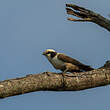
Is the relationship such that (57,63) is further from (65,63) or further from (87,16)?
(87,16)

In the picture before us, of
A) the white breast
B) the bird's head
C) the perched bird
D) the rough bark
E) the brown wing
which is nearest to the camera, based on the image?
the rough bark

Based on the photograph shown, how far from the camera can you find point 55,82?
271 inches

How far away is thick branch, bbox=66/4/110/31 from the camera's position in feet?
25.8

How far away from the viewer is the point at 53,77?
6957mm

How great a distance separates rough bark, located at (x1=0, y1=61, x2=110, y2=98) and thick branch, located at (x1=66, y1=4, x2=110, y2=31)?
3.23ft

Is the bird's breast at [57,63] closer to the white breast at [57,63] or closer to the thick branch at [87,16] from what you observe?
the white breast at [57,63]

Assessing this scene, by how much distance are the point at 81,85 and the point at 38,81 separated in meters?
1.02

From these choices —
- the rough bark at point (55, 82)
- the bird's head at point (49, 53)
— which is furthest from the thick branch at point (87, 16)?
the bird's head at point (49, 53)

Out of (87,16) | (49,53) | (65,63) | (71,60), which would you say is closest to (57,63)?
(65,63)

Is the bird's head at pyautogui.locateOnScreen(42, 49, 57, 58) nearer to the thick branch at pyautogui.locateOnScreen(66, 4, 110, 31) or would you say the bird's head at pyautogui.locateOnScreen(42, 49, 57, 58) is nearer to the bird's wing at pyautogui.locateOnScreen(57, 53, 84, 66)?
the bird's wing at pyautogui.locateOnScreen(57, 53, 84, 66)

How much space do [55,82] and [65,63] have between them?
2441 mm

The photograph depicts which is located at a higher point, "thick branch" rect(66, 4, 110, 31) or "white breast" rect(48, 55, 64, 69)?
"thick branch" rect(66, 4, 110, 31)

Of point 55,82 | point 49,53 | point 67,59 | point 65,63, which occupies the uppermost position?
point 49,53

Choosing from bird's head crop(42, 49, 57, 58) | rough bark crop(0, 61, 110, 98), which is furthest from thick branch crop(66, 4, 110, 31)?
bird's head crop(42, 49, 57, 58)
